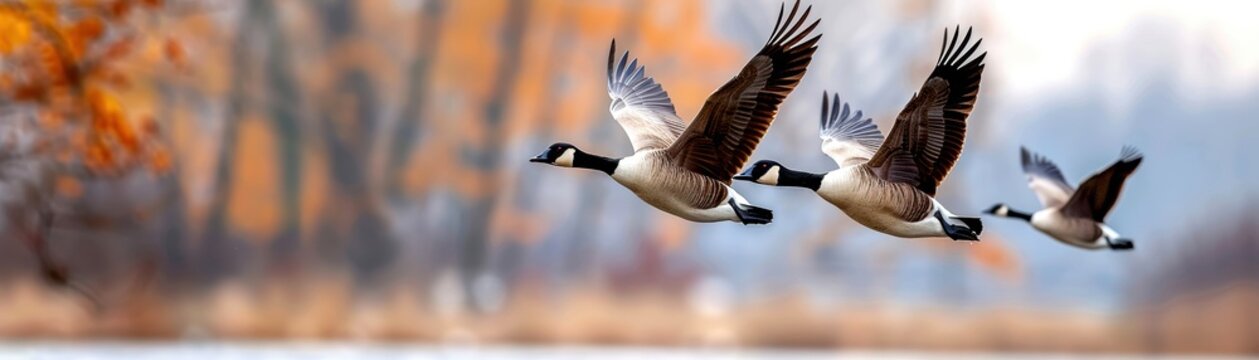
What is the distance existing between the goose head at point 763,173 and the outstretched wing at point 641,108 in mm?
273

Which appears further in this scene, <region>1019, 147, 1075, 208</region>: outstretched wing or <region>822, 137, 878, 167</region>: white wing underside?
<region>1019, 147, 1075, 208</region>: outstretched wing

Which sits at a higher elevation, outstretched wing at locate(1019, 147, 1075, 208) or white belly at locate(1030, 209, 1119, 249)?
outstretched wing at locate(1019, 147, 1075, 208)

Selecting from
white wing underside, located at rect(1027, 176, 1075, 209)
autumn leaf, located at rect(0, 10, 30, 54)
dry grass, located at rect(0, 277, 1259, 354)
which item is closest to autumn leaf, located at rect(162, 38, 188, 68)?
autumn leaf, located at rect(0, 10, 30, 54)

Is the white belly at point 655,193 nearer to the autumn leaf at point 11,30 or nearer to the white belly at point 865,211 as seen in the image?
the white belly at point 865,211

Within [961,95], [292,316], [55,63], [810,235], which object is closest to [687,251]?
[810,235]

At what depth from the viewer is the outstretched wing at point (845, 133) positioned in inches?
119

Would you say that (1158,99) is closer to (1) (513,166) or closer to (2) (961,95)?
(1) (513,166)

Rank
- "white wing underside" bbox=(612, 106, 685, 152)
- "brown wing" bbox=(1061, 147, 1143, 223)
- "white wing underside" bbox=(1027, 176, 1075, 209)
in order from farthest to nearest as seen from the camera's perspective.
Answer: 1. "white wing underside" bbox=(1027, 176, 1075, 209)
2. "brown wing" bbox=(1061, 147, 1143, 223)
3. "white wing underside" bbox=(612, 106, 685, 152)

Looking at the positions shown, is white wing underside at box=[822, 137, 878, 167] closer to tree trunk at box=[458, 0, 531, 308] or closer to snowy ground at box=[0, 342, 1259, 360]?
snowy ground at box=[0, 342, 1259, 360]

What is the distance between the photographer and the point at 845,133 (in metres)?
3.12

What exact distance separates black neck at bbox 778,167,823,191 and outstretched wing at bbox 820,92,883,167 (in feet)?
1.79

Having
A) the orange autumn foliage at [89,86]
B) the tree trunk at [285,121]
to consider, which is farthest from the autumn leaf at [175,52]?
the tree trunk at [285,121]

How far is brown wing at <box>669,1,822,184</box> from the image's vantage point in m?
2.46

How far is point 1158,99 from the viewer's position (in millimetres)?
9500
